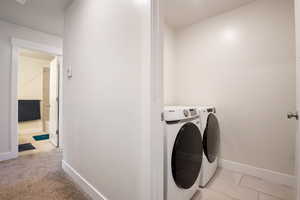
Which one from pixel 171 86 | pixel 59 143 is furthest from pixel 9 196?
pixel 171 86

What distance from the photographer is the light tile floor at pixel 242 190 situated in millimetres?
1335

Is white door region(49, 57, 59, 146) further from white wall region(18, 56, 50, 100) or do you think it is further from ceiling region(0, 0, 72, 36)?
white wall region(18, 56, 50, 100)

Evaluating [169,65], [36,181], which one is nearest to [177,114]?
[169,65]

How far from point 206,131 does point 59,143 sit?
111 inches

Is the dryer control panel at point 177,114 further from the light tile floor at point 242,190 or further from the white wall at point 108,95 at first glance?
the light tile floor at point 242,190

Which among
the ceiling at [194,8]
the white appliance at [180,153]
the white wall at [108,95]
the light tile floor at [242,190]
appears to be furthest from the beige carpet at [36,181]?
the ceiling at [194,8]

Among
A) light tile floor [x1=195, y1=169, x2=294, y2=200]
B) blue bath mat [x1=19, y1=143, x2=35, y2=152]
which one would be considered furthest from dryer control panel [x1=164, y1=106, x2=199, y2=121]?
blue bath mat [x1=19, y1=143, x2=35, y2=152]

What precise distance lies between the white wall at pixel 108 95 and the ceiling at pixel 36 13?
0.38 m

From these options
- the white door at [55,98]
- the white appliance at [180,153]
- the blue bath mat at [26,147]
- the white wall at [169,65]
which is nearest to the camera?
the white appliance at [180,153]

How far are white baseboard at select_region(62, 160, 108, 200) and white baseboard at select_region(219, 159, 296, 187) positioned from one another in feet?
5.55

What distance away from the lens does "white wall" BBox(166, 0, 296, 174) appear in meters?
1.53

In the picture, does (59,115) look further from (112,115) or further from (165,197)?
(165,197)

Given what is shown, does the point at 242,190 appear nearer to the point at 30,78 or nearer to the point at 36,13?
the point at 36,13

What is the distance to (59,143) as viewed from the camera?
2.68 meters
